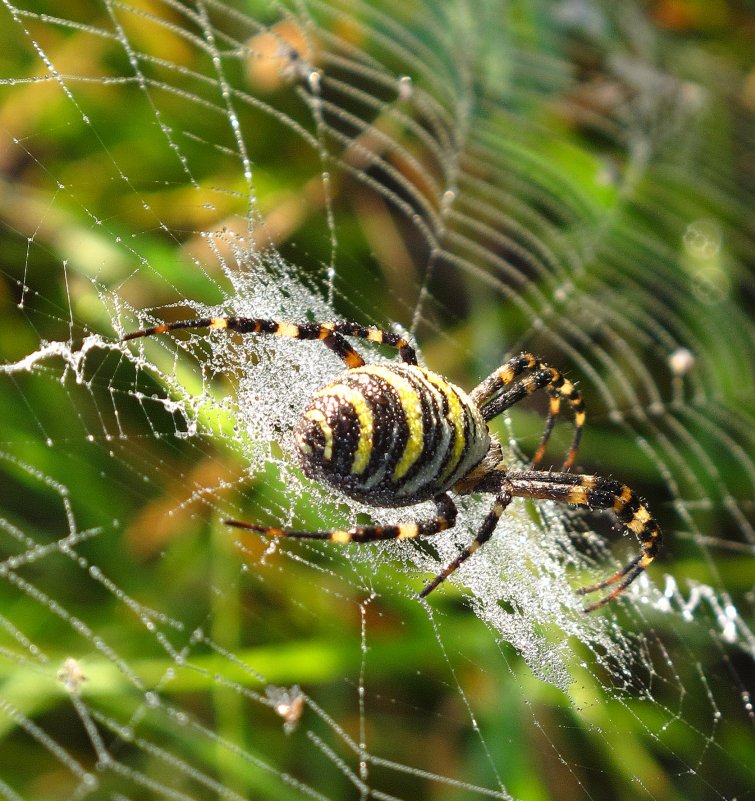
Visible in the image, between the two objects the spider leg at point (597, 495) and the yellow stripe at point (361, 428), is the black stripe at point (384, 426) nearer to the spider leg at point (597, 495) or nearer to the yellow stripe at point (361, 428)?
the yellow stripe at point (361, 428)

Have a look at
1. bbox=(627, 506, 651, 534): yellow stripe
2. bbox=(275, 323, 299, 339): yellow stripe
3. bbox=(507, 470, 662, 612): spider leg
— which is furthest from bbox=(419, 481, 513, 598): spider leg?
bbox=(275, 323, 299, 339): yellow stripe

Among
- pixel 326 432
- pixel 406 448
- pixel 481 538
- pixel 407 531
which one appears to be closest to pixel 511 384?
pixel 481 538

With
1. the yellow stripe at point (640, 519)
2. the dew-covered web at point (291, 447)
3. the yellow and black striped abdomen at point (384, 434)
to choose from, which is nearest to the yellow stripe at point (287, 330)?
the yellow and black striped abdomen at point (384, 434)

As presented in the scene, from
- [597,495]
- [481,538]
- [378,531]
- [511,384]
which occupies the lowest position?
[378,531]

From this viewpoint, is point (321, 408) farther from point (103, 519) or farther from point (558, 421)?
point (558, 421)

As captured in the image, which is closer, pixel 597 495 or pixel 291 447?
pixel 291 447

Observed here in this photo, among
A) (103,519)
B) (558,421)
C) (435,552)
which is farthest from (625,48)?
(103,519)

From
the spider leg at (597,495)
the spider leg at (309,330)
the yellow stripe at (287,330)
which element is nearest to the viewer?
the spider leg at (309,330)

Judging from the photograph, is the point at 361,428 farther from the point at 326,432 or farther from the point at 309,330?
the point at 309,330
